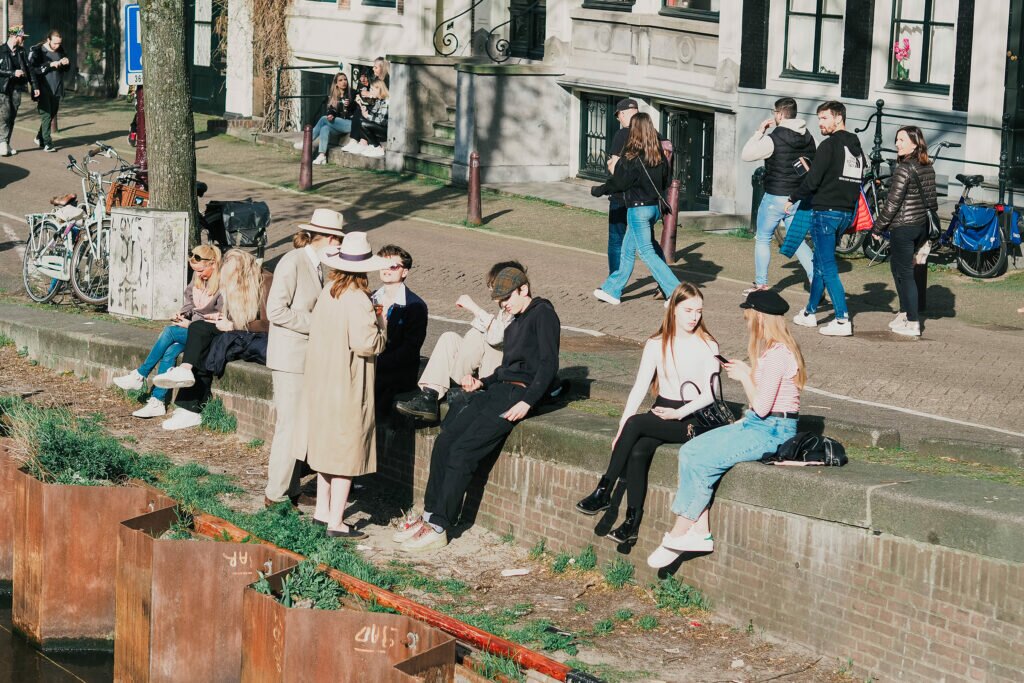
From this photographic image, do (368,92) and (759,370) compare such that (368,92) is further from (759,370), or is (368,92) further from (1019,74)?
(759,370)

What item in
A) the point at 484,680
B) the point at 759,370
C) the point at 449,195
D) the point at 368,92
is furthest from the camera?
the point at 368,92

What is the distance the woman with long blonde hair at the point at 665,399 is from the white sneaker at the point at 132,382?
4.68m

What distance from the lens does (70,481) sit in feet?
31.6

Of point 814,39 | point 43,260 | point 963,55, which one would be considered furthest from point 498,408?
→ point 814,39

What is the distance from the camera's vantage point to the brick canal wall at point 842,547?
7199 mm

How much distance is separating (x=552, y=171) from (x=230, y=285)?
13.1 meters

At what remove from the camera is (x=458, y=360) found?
31.9 ft

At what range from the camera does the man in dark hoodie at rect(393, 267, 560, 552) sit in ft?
30.4

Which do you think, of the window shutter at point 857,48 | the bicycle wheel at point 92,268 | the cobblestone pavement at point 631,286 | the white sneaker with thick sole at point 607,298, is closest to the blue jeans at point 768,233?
the cobblestone pavement at point 631,286

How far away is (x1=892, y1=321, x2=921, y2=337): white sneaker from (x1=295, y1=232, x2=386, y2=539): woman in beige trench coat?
6.00m

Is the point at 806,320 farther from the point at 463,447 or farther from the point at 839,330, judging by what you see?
the point at 463,447

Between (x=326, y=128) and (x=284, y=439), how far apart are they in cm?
1596

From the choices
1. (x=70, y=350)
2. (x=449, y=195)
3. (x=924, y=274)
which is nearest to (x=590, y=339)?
(x=924, y=274)

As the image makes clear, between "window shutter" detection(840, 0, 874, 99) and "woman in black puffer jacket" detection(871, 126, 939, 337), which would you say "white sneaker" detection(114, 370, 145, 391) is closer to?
"woman in black puffer jacket" detection(871, 126, 939, 337)
